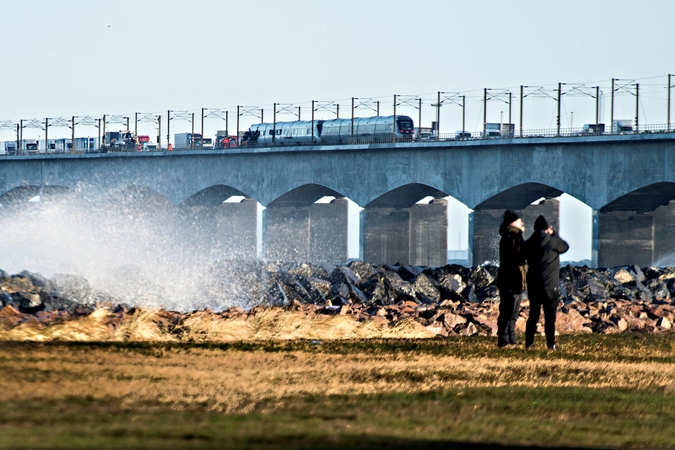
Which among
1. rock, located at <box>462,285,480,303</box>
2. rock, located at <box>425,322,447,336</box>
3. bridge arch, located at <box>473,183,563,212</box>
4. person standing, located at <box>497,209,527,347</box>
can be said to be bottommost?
rock, located at <box>462,285,480,303</box>

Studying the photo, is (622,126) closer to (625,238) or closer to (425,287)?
(625,238)

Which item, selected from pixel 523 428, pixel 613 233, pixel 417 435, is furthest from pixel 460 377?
pixel 613 233

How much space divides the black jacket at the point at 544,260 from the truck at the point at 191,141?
73.0 metres

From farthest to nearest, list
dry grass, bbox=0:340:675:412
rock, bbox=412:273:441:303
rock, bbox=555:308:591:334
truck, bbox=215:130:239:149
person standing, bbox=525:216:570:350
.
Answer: truck, bbox=215:130:239:149
rock, bbox=412:273:441:303
rock, bbox=555:308:591:334
person standing, bbox=525:216:570:350
dry grass, bbox=0:340:675:412

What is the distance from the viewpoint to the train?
74.2m

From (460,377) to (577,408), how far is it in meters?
1.67

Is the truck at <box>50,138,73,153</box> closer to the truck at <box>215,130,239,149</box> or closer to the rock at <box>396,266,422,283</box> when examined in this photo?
the truck at <box>215,130,239,149</box>

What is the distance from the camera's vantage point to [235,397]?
28.3ft

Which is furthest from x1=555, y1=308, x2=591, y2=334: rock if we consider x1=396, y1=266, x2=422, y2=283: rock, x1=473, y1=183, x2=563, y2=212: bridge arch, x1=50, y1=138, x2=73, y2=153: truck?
x1=50, y1=138, x2=73, y2=153: truck

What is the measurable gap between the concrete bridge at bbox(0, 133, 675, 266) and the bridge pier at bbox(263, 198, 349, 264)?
95 millimetres

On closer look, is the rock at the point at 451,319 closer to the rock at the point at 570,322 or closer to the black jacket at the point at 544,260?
the rock at the point at 570,322

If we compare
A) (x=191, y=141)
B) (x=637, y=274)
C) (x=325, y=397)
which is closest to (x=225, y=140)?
(x=191, y=141)

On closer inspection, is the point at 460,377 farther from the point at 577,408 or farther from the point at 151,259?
the point at 151,259

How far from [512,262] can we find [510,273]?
0.14 m
